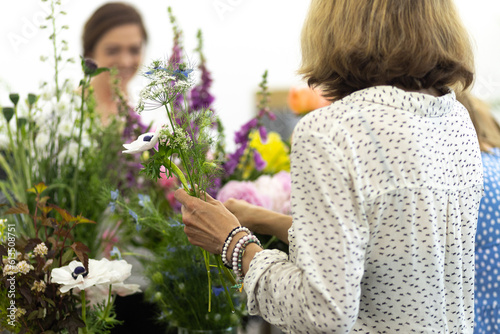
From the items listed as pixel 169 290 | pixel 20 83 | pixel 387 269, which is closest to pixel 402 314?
pixel 387 269

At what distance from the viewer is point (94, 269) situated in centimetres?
80

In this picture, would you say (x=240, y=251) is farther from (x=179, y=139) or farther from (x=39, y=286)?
(x=39, y=286)

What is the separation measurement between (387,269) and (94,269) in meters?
0.45

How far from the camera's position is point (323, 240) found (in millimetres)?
589

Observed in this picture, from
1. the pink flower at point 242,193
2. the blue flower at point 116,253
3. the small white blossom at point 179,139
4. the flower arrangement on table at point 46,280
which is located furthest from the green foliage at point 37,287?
the pink flower at point 242,193

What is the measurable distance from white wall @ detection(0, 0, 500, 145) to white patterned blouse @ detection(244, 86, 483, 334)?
6.43 feet

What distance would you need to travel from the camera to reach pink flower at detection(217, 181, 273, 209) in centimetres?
104

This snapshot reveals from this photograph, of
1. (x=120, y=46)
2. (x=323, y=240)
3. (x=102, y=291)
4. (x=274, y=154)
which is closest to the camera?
(x=323, y=240)

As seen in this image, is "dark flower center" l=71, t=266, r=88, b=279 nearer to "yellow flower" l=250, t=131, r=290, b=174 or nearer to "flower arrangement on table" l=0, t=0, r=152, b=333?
"flower arrangement on table" l=0, t=0, r=152, b=333

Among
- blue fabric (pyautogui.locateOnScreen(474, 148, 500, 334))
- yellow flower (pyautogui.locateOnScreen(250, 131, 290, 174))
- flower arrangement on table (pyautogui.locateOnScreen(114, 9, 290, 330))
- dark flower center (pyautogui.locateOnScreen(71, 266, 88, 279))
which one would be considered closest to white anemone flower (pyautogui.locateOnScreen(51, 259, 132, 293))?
dark flower center (pyautogui.locateOnScreen(71, 266, 88, 279))

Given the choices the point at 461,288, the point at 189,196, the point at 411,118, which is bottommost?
the point at 461,288

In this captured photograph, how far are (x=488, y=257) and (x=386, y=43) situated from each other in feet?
2.14

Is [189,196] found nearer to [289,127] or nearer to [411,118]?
[411,118]

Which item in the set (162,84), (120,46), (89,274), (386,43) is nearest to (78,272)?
(89,274)
